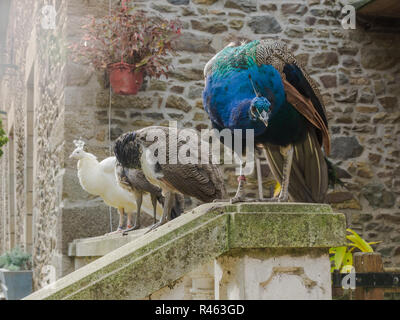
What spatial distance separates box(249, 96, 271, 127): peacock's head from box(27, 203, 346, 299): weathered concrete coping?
0.42m

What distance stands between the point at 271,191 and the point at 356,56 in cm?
181

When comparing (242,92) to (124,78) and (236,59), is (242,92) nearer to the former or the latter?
(236,59)

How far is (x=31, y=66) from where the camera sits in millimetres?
8414

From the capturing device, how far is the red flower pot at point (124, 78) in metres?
5.21

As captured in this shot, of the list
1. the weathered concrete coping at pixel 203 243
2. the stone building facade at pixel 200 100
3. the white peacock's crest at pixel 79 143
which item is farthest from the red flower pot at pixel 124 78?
the weathered concrete coping at pixel 203 243

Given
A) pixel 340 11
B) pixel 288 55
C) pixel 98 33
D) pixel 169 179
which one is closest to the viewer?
pixel 288 55

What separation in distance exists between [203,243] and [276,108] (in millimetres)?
Result: 778

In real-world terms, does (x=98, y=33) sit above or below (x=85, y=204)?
above

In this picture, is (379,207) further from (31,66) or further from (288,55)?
(31,66)

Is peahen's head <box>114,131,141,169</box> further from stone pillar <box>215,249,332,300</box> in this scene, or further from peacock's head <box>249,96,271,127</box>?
stone pillar <box>215,249,332,300</box>

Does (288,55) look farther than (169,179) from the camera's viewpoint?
No

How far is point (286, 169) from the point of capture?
2457 mm

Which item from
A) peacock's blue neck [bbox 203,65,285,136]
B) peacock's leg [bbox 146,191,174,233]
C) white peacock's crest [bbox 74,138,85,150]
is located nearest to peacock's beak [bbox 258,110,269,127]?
peacock's blue neck [bbox 203,65,285,136]
